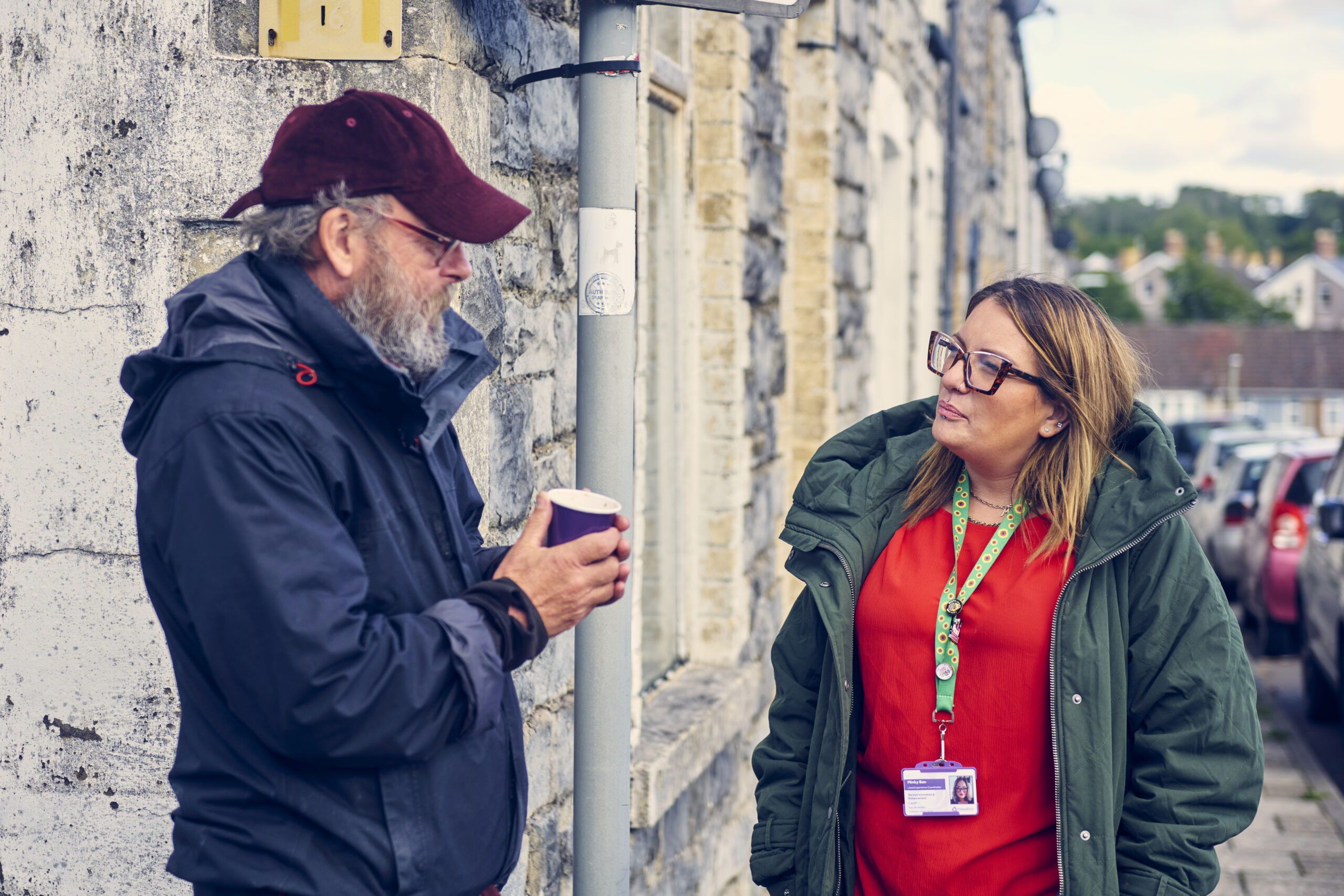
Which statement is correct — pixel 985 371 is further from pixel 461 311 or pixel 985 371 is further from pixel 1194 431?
pixel 1194 431

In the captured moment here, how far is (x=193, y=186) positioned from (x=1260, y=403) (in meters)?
57.5

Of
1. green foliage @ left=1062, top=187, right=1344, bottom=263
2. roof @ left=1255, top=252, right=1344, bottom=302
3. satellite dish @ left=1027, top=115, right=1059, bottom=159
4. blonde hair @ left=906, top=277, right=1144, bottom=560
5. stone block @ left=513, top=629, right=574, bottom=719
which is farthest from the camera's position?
green foliage @ left=1062, top=187, right=1344, bottom=263

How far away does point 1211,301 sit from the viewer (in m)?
73.2

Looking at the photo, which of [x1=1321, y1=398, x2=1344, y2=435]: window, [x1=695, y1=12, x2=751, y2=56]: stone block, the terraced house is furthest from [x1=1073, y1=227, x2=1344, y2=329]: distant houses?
the terraced house

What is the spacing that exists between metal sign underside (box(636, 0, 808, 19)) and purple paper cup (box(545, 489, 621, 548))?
97 cm

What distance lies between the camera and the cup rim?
1.89 metres

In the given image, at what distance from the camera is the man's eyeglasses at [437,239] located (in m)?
1.83

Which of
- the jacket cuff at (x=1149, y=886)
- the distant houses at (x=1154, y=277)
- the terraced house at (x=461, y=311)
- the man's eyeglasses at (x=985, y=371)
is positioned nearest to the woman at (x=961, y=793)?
the jacket cuff at (x=1149, y=886)

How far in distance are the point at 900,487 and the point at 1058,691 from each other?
0.52 meters

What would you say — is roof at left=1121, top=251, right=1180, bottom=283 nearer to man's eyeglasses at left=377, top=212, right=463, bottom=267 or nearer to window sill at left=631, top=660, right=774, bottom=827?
window sill at left=631, top=660, right=774, bottom=827

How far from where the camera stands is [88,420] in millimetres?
2482

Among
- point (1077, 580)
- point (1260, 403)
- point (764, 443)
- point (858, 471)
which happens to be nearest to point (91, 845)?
point (858, 471)

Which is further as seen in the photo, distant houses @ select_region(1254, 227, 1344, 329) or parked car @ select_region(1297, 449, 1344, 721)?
distant houses @ select_region(1254, 227, 1344, 329)

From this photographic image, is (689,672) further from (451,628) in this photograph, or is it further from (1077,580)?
(451,628)
